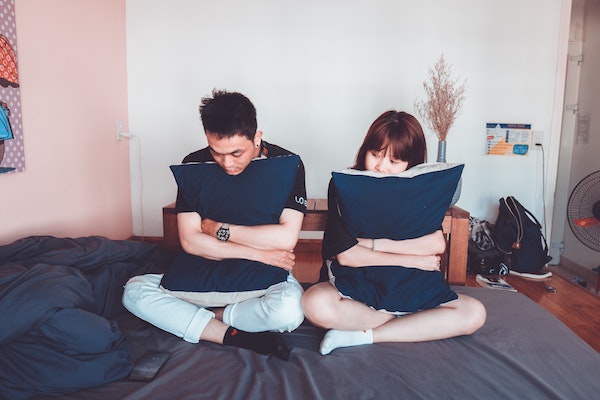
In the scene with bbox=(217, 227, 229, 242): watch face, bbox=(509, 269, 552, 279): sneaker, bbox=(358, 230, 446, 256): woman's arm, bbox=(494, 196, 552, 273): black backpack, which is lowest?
bbox=(509, 269, 552, 279): sneaker

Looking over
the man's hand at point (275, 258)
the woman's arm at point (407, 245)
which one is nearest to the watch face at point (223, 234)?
the man's hand at point (275, 258)

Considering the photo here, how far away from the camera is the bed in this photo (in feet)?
4.09

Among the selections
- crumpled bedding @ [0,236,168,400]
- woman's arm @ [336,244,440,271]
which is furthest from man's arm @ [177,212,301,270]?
crumpled bedding @ [0,236,168,400]

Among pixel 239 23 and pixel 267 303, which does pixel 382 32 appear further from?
pixel 267 303

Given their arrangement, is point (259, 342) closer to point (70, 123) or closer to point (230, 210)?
point (230, 210)

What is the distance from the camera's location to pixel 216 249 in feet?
5.50

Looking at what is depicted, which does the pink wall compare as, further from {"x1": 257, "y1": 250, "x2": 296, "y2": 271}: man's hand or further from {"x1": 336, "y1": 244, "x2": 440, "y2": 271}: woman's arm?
{"x1": 336, "y1": 244, "x2": 440, "y2": 271}: woman's arm

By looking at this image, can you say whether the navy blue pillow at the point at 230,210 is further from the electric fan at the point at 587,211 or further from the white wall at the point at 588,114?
the white wall at the point at 588,114

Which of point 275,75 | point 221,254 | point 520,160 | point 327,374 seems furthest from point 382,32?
point 327,374

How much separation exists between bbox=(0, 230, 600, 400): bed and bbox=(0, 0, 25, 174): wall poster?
0.53 metres

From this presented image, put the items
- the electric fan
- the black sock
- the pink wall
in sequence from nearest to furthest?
the black sock, the pink wall, the electric fan

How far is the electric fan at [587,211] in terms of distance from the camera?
8.47 ft

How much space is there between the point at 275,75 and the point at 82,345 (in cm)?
240

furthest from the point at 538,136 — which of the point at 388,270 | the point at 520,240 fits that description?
the point at 388,270
